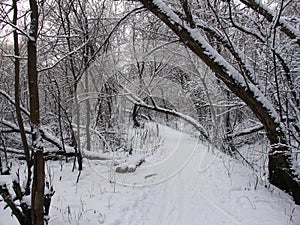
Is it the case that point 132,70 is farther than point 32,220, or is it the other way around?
point 132,70

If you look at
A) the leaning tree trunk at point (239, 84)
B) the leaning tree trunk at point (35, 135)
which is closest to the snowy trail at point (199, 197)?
the leaning tree trunk at point (239, 84)

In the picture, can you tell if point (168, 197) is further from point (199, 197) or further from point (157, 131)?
point (157, 131)

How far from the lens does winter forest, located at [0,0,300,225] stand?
11.5 ft

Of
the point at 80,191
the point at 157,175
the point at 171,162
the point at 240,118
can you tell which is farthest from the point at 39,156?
the point at 240,118

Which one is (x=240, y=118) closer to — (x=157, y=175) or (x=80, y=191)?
(x=157, y=175)

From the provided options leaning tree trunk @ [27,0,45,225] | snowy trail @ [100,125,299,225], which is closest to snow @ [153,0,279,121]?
snowy trail @ [100,125,299,225]

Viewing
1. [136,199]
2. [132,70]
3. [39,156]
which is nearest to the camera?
[39,156]

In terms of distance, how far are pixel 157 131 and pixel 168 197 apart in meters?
6.76

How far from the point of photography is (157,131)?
38.1 feet

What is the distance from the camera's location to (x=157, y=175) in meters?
6.29

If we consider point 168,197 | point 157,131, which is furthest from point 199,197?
point 157,131

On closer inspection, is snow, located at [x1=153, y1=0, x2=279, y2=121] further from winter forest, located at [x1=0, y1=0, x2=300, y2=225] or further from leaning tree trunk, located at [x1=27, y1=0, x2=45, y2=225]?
leaning tree trunk, located at [x1=27, y1=0, x2=45, y2=225]

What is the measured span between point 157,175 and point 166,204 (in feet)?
5.64

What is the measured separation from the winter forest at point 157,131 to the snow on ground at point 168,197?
23mm
